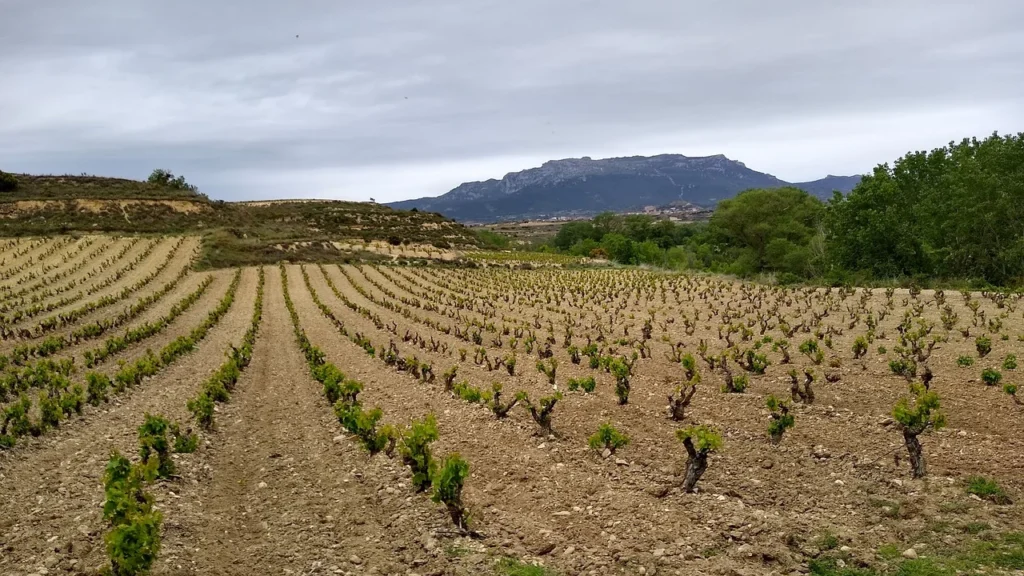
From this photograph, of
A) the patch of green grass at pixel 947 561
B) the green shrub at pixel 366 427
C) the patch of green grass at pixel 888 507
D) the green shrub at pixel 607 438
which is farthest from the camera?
the green shrub at pixel 366 427

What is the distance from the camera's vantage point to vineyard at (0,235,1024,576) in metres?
6.83

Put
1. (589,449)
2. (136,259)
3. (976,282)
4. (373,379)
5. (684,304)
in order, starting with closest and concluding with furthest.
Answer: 1. (589,449)
2. (373,379)
3. (684,304)
4. (976,282)
5. (136,259)

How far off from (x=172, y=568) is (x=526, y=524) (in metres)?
4.12

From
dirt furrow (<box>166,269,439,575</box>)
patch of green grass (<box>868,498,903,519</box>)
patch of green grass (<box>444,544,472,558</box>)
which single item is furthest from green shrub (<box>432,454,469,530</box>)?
patch of green grass (<box>868,498,903,519</box>)

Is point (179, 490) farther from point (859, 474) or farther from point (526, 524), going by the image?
point (859, 474)

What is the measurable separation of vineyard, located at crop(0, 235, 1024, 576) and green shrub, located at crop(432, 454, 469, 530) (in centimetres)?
4

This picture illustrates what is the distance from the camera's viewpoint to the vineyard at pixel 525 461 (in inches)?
269

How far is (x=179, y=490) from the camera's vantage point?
29.4 feet

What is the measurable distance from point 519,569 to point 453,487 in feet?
Result: 4.14

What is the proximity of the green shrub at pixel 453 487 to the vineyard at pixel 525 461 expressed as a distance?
0.12ft

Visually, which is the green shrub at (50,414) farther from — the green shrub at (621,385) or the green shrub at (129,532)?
the green shrub at (621,385)

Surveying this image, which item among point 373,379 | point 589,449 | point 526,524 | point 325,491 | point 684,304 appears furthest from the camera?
point 684,304

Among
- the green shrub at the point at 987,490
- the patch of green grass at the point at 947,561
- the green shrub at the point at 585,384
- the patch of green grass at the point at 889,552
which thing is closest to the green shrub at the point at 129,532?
the patch of green grass at the point at 947,561

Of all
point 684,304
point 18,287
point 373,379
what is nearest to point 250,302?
point 18,287
